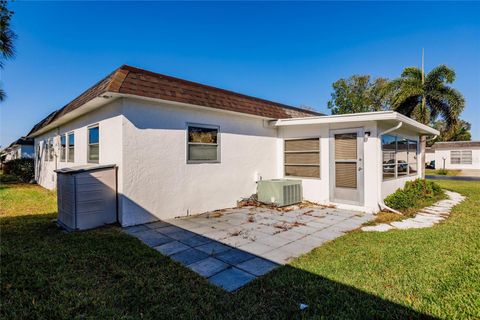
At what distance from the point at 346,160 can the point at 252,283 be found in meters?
5.49

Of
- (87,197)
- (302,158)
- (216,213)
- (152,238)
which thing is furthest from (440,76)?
(87,197)

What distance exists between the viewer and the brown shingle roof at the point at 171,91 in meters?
5.06

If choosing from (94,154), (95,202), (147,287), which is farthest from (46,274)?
(94,154)

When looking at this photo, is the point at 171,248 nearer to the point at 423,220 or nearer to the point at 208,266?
the point at 208,266

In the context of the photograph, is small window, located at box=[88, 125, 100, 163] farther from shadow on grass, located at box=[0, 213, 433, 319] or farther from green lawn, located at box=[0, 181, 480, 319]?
shadow on grass, located at box=[0, 213, 433, 319]

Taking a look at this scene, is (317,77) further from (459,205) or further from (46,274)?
(46,274)

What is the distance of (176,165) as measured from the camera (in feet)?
19.9

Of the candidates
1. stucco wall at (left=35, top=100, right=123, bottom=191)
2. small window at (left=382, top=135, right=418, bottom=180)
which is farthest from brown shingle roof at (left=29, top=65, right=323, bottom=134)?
small window at (left=382, top=135, right=418, bottom=180)

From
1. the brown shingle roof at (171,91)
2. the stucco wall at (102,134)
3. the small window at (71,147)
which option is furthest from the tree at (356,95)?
the small window at (71,147)

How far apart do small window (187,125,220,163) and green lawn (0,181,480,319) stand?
2.87 metres

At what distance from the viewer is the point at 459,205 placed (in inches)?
292

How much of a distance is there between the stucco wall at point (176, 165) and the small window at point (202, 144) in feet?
0.54

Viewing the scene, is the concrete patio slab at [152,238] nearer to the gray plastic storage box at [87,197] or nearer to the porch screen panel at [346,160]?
the gray plastic storage box at [87,197]

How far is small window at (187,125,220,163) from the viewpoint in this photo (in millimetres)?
6422
